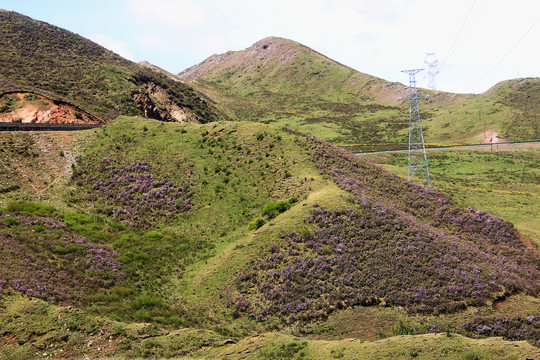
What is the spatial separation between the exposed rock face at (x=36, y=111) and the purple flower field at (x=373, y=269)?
46.3 m

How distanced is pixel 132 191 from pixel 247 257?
67.1ft

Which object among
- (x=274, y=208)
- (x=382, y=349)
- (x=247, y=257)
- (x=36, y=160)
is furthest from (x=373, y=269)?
(x=36, y=160)

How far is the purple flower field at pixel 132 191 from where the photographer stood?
4078 centimetres

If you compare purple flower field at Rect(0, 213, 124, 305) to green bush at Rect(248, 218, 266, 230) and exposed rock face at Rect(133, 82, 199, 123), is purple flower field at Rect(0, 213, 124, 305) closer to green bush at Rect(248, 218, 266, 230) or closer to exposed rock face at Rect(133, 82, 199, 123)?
green bush at Rect(248, 218, 266, 230)

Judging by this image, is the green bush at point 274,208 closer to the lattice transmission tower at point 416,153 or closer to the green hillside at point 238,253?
the green hillside at point 238,253

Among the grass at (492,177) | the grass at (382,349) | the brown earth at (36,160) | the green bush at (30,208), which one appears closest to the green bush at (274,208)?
the grass at (382,349)

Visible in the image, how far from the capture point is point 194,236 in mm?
37438

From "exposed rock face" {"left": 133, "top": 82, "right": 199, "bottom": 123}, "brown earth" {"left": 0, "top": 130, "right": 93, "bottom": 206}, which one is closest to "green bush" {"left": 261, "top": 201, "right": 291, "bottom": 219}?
"brown earth" {"left": 0, "top": 130, "right": 93, "bottom": 206}

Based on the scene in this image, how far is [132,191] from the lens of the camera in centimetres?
4347

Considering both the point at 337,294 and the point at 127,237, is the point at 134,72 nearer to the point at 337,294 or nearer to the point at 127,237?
the point at 127,237

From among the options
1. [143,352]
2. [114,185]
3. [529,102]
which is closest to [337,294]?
[143,352]

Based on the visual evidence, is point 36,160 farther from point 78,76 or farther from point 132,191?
point 78,76

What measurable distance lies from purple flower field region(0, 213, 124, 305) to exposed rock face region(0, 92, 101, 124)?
96.1 ft

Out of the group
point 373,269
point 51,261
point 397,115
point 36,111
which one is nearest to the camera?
point 51,261
